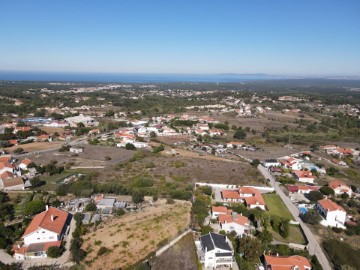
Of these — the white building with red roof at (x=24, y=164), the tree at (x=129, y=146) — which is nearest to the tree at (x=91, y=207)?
the white building with red roof at (x=24, y=164)

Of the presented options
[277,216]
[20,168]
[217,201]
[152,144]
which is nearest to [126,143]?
[152,144]

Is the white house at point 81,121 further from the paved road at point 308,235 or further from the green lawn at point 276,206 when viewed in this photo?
the green lawn at point 276,206

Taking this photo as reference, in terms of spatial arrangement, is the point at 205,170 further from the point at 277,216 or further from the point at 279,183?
the point at 277,216

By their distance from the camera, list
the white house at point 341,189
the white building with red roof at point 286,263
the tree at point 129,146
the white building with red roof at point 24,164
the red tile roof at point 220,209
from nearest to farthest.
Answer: the white building with red roof at point 286,263
the red tile roof at point 220,209
the white house at point 341,189
the white building with red roof at point 24,164
the tree at point 129,146

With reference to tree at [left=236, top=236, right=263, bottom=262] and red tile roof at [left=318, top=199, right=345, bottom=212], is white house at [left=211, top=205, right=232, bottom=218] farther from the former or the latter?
red tile roof at [left=318, top=199, right=345, bottom=212]

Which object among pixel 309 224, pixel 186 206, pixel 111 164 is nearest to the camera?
pixel 309 224

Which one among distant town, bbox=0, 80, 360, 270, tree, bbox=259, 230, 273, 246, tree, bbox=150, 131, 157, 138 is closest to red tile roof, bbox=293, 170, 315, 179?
distant town, bbox=0, 80, 360, 270

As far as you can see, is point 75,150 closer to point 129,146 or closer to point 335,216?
point 129,146

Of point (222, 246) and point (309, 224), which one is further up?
point (222, 246)
